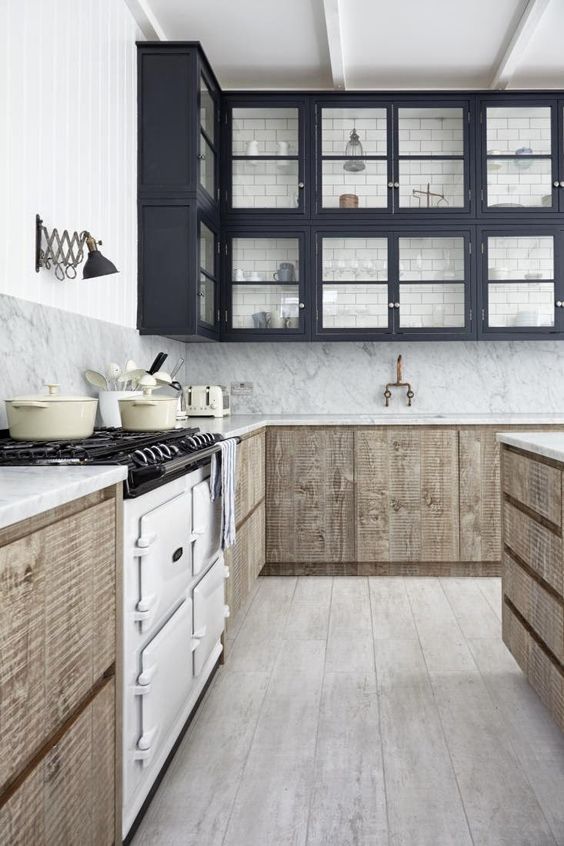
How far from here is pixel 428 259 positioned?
13.6 feet

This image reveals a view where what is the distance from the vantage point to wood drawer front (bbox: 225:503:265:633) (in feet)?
9.25

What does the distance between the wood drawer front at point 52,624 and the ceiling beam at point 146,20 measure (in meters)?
2.91

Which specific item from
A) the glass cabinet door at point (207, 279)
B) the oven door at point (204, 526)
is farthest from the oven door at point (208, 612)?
the glass cabinet door at point (207, 279)

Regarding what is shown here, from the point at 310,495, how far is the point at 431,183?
6.44ft

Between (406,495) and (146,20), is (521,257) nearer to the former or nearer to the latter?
(406,495)

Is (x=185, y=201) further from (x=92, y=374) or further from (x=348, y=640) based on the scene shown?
(x=348, y=640)

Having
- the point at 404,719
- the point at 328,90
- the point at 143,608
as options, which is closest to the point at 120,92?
the point at 328,90

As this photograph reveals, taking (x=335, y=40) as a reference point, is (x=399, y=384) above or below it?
below

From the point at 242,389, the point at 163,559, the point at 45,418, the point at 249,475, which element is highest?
the point at 242,389

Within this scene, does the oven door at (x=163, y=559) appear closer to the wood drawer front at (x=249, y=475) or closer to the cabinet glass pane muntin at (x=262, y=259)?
the wood drawer front at (x=249, y=475)

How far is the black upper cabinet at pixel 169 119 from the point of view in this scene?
3.55 metres

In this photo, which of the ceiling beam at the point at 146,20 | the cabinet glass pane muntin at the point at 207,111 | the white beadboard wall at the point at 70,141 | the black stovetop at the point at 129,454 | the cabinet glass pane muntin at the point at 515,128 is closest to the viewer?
the black stovetop at the point at 129,454

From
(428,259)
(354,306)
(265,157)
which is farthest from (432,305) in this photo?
(265,157)

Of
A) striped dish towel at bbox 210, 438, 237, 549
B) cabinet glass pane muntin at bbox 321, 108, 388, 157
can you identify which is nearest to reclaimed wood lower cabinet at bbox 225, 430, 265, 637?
striped dish towel at bbox 210, 438, 237, 549
